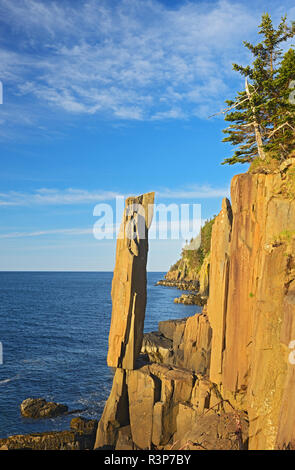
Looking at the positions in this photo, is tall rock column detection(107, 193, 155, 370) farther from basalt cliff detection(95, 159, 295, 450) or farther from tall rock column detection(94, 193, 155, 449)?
basalt cliff detection(95, 159, 295, 450)

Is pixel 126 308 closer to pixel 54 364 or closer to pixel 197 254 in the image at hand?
pixel 54 364

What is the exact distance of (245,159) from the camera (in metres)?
28.2

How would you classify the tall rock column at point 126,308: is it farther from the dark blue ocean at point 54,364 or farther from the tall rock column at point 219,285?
the dark blue ocean at point 54,364

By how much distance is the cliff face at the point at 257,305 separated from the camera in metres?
13.5

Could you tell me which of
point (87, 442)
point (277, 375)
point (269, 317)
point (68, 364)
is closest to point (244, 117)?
point (269, 317)

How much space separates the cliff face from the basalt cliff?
0.04m

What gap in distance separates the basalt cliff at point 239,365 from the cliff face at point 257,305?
0.04m

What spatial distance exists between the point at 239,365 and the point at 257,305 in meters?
3.98

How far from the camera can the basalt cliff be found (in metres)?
13.7

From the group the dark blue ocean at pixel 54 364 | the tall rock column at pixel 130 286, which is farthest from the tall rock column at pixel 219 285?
the dark blue ocean at pixel 54 364

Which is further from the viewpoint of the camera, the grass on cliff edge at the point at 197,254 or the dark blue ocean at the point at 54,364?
the grass on cliff edge at the point at 197,254

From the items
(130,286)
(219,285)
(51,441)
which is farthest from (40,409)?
(219,285)
